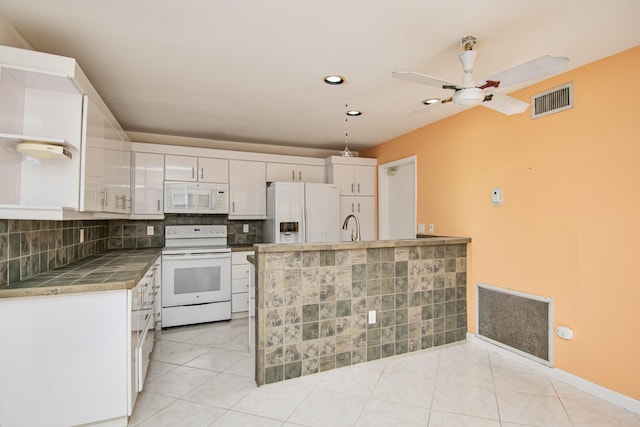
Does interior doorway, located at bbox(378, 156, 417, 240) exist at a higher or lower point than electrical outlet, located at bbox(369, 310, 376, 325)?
higher

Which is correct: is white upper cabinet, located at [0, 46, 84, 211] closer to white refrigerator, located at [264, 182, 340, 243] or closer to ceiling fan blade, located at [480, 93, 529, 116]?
white refrigerator, located at [264, 182, 340, 243]

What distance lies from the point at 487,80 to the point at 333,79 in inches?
45.9

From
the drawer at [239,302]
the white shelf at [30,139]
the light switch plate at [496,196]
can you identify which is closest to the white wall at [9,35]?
the white shelf at [30,139]

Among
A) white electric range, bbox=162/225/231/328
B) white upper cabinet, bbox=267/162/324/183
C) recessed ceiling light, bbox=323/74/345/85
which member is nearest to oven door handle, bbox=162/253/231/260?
white electric range, bbox=162/225/231/328

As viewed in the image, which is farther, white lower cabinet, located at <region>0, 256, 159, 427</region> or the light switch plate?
the light switch plate

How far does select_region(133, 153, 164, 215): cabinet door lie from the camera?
12.9 ft

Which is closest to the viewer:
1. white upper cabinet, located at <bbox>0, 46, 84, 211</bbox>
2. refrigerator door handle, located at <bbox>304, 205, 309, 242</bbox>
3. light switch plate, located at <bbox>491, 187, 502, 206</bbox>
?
white upper cabinet, located at <bbox>0, 46, 84, 211</bbox>

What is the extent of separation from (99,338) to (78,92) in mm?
1503

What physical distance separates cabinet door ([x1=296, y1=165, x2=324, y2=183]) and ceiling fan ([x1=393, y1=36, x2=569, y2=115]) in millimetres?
2966

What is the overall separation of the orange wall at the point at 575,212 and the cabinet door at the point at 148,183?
3.59 meters

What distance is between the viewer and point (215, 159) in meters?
4.32

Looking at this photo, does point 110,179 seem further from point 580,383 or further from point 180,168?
point 580,383

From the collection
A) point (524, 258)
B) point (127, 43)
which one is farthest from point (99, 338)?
point (524, 258)

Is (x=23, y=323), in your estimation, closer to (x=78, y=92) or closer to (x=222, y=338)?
(x=78, y=92)
